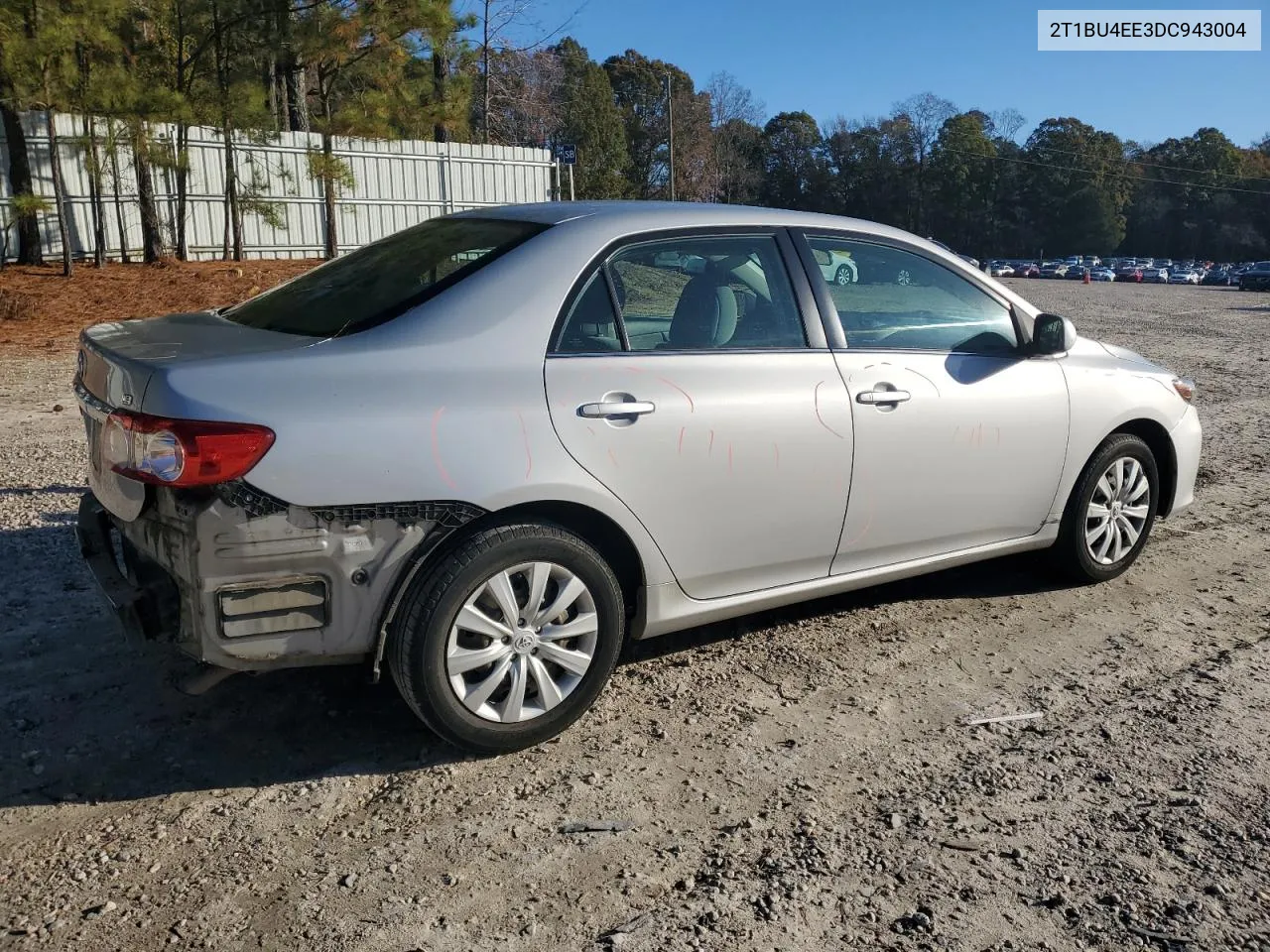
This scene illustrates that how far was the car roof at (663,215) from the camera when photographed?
3.92 m

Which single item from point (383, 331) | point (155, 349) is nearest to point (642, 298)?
point (383, 331)

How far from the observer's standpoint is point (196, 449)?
3.00 meters

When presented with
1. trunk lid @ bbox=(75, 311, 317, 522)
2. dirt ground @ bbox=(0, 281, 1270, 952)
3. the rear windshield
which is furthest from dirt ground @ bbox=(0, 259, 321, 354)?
dirt ground @ bbox=(0, 281, 1270, 952)

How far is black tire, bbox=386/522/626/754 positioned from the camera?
3270 mm

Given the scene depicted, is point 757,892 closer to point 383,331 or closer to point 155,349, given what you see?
point 383,331

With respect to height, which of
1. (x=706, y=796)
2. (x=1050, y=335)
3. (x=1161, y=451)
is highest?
(x=1050, y=335)

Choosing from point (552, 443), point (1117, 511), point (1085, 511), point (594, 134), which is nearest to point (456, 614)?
point (552, 443)

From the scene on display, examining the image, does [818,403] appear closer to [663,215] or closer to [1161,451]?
[663,215]

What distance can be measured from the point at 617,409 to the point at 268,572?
3.82 ft

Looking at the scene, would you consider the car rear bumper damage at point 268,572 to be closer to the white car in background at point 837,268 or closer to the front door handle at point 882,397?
the front door handle at point 882,397

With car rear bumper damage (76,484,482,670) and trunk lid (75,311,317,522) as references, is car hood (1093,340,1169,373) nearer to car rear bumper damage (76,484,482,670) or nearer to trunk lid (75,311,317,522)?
car rear bumper damage (76,484,482,670)

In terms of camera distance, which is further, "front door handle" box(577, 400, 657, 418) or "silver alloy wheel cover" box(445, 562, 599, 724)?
"front door handle" box(577, 400, 657, 418)

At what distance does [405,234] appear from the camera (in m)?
4.39

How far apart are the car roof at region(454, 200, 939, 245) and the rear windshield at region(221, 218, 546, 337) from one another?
12 centimetres
